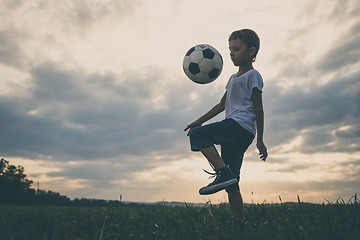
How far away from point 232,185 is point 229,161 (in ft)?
1.40

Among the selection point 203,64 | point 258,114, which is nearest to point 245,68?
point 258,114

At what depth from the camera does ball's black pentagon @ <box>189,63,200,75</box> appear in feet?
16.2

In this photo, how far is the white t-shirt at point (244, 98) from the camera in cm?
393

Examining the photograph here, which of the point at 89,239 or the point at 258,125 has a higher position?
the point at 258,125

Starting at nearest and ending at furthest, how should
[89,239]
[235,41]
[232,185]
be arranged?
[89,239] → [232,185] → [235,41]

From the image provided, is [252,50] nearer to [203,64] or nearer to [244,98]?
[244,98]

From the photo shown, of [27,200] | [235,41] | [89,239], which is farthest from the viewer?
[27,200]

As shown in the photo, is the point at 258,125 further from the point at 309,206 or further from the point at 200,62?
the point at 309,206

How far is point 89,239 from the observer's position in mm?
3627

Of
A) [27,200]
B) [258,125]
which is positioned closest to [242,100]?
[258,125]

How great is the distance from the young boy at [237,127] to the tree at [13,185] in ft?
179

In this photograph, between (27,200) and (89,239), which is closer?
(89,239)

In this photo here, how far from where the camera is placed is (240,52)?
4172 millimetres

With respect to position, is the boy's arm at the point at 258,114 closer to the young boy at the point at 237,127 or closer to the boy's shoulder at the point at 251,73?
the young boy at the point at 237,127
